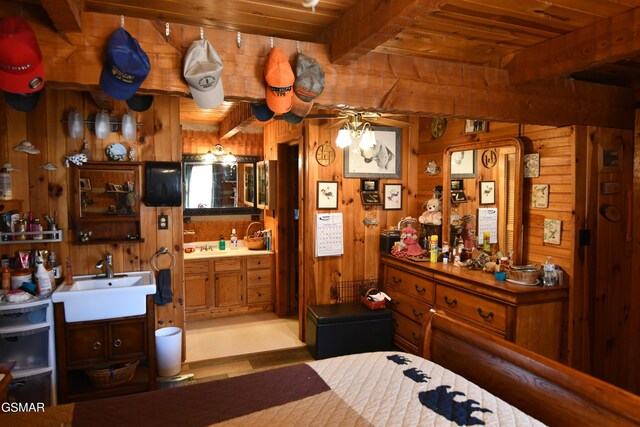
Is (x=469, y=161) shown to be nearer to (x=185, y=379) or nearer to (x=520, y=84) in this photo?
(x=520, y=84)

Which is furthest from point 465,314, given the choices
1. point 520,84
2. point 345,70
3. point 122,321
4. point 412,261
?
point 122,321

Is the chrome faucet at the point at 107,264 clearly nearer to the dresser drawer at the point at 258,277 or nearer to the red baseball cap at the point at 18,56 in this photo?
the red baseball cap at the point at 18,56

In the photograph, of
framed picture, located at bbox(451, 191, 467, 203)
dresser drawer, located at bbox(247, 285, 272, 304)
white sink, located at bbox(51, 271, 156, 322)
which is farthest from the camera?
dresser drawer, located at bbox(247, 285, 272, 304)

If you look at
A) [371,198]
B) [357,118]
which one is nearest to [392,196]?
[371,198]

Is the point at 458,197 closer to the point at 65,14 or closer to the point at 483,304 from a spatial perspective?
the point at 483,304

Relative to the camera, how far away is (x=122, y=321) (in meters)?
2.79

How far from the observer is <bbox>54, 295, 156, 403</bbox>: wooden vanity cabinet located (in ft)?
8.72

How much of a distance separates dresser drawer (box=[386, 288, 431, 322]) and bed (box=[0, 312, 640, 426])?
5.38 feet

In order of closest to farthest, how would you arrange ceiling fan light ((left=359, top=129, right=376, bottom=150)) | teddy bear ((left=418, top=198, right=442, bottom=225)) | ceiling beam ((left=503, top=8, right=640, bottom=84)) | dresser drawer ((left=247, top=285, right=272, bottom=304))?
1. ceiling beam ((left=503, top=8, right=640, bottom=84))
2. ceiling fan light ((left=359, top=129, right=376, bottom=150))
3. teddy bear ((left=418, top=198, right=442, bottom=225))
4. dresser drawer ((left=247, top=285, right=272, bottom=304))

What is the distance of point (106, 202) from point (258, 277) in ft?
7.47

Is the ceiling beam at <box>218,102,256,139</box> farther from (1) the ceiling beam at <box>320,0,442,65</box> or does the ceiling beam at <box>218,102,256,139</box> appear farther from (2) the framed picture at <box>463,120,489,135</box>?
(2) the framed picture at <box>463,120,489,135</box>

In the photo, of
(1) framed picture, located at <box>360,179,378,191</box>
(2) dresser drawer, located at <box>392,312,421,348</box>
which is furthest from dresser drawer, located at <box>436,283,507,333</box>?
(1) framed picture, located at <box>360,179,378,191</box>

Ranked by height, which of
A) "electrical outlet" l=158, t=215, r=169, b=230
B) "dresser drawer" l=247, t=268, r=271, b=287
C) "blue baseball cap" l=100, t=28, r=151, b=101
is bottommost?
"dresser drawer" l=247, t=268, r=271, b=287

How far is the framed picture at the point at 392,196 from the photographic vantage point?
13.8ft
